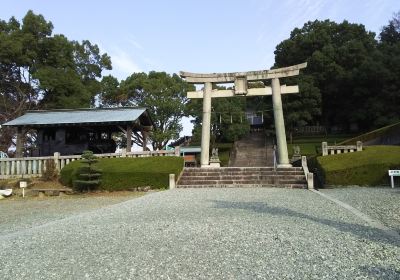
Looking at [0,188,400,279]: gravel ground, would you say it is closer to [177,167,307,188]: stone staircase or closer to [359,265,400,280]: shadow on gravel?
[359,265,400,280]: shadow on gravel

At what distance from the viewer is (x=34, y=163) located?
58.8 feet

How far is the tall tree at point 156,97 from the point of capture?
3397 centimetres

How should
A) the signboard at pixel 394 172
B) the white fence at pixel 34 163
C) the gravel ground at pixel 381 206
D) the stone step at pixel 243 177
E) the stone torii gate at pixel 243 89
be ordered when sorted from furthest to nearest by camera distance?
1. the stone torii gate at pixel 243 89
2. the white fence at pixel 34 163
3. the stone step at pixel 243 177
4. the signboard at pixel 394 172
5. the gravel ground at pixel 381 206

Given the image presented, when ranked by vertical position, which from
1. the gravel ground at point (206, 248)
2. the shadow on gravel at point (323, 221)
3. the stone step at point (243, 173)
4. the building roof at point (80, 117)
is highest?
the building roof at point (80, 117)

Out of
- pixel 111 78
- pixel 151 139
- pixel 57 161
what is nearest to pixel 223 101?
pixel 151 139

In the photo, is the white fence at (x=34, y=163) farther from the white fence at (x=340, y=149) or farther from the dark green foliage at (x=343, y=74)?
the dark green foliage at (x=343, y=74)

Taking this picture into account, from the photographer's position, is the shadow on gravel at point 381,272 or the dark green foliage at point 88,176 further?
the dark green foliage at point 88,176

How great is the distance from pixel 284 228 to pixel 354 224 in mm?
1305

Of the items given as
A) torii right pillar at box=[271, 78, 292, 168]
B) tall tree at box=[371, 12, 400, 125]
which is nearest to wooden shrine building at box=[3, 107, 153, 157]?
torii right pillar at box=[271, 78, 292, 168]

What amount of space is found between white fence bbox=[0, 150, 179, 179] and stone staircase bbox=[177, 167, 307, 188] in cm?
206

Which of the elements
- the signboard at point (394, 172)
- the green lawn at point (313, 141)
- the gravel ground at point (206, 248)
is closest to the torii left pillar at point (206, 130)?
the signboard at point (394, 172)

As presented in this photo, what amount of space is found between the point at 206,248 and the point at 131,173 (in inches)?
421

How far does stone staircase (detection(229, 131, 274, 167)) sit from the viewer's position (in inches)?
1244

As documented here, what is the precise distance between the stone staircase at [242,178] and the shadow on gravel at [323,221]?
6062 mm
